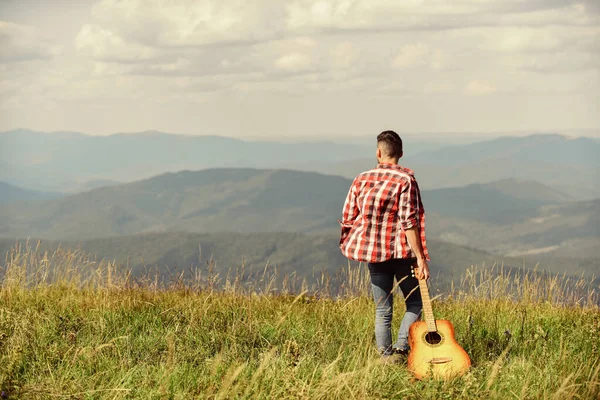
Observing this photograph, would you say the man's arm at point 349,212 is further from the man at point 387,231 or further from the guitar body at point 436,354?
the guitar body at point 436,354

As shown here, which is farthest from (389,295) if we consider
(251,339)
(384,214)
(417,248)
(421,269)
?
(251,339)

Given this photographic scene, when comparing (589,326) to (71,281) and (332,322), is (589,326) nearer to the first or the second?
(332,322)

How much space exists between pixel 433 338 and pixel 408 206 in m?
1.17

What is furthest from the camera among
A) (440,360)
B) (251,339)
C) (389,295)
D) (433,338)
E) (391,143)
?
(251,339)

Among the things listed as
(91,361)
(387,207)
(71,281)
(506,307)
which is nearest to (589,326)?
(506,307)

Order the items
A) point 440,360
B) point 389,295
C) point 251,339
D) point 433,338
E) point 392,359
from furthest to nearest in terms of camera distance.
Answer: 1. point 251,339
2. point 389,295
3. point 392,359
4. point 433,338
5. point 440,360

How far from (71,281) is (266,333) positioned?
4.02m

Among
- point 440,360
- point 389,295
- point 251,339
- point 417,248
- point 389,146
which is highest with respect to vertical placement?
point 389,146

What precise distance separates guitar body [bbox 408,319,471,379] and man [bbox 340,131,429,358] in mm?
404

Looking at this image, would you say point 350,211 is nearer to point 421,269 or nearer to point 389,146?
point 389,146

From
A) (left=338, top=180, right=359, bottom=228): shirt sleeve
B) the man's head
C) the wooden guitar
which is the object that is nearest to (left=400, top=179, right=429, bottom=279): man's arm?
the wooden guitar

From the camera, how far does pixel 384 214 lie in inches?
248

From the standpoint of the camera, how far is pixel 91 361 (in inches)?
239

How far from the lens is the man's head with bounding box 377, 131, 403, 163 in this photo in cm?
638
